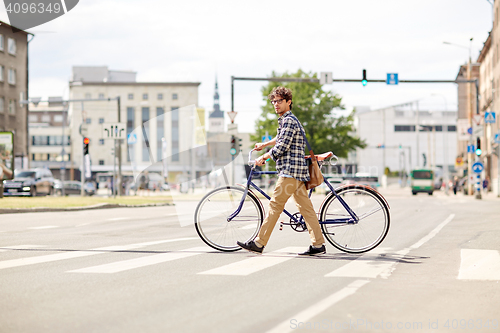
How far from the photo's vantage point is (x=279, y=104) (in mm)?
7922

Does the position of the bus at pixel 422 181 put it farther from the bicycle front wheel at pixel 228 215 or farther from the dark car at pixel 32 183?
the bicycle front wheel at pixel 228 215

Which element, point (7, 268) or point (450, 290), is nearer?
point (450, 290)

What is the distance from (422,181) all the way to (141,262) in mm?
55192

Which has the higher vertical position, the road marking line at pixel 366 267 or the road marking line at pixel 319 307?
the road marking line at pixel 319 307

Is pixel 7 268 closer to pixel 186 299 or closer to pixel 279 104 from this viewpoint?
pixel 186 299

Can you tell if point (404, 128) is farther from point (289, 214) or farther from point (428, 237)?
point (289, 214)

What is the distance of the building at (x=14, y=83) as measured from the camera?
54062mm

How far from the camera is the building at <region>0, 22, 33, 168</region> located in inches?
2128

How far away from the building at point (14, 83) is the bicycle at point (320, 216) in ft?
157

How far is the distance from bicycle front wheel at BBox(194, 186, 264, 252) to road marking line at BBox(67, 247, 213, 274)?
0.38m

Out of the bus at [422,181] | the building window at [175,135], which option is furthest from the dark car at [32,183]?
the bus at [422,181]

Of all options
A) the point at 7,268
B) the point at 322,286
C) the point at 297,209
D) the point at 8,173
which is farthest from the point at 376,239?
the point at 8,173

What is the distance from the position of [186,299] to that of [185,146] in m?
5.54

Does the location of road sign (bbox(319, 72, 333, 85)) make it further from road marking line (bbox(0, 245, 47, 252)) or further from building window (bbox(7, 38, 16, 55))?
building window (bbox(7, 38, 16, 55))
